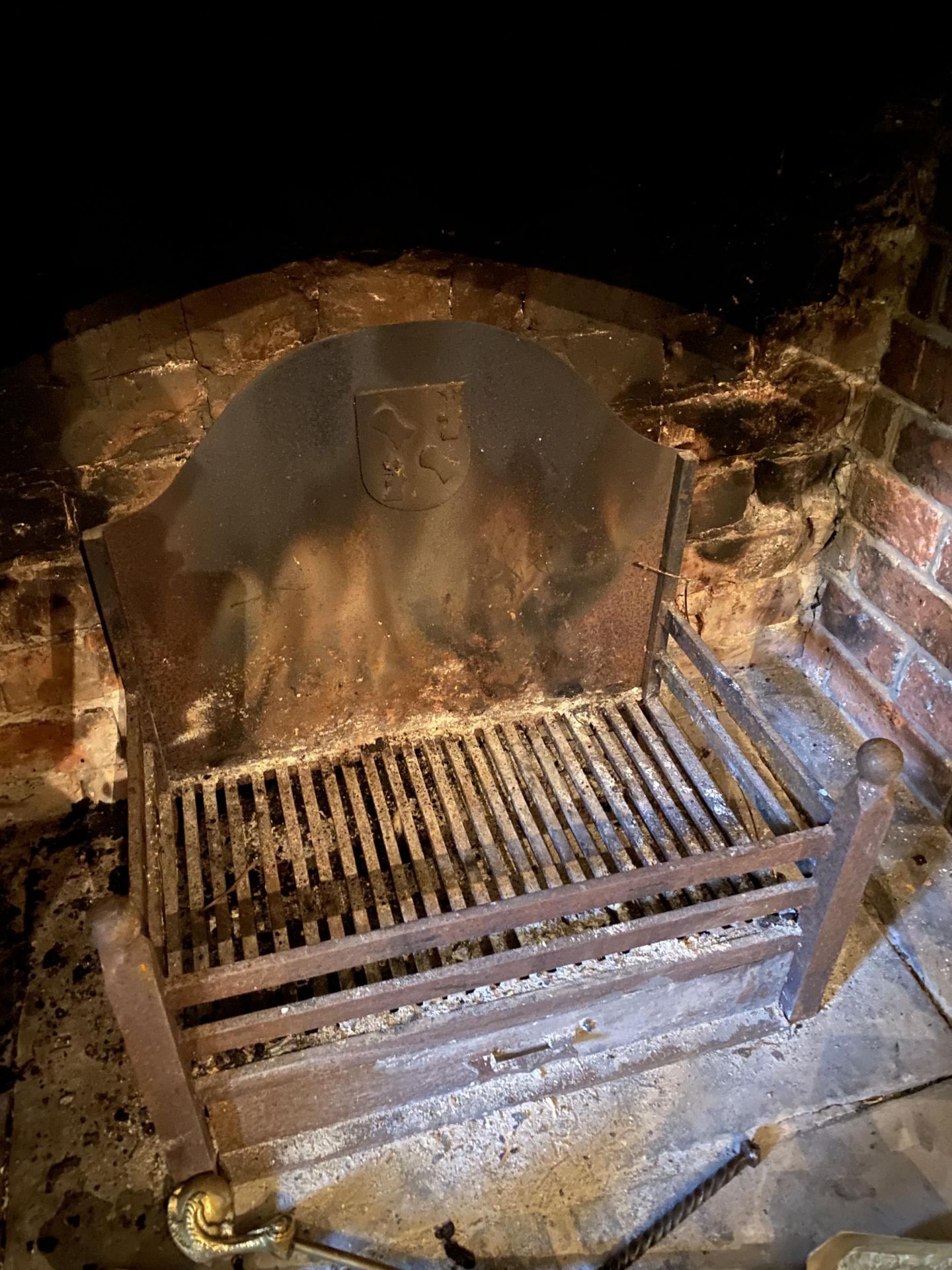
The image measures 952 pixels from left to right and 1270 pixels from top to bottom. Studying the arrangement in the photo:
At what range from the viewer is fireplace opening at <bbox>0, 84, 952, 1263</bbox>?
1553 millimetres

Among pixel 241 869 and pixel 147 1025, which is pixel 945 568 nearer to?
pixel 241 869

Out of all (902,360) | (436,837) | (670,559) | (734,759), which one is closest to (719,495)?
(670,559)

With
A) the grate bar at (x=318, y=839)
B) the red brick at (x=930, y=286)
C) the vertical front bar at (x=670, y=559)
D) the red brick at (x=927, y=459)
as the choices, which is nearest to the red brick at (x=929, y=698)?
the red brick at (x=927, y=459)

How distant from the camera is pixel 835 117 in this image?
1.82 meters

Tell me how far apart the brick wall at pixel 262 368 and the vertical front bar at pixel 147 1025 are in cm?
88

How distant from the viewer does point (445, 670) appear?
2059mm

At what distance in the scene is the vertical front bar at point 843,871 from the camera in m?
1.46

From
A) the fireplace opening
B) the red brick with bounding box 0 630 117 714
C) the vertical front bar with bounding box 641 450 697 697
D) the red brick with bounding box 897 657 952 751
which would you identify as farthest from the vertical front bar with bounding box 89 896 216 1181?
the red brick with bounding box 897 657 952 751

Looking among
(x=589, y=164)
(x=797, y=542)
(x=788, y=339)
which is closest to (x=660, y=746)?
(x=797, y=542)

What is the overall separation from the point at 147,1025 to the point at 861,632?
6.39ft

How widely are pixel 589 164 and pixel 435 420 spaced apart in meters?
0.55

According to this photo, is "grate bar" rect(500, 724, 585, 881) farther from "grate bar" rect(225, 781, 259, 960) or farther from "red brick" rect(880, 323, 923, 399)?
"red brick" rect(880, 323, 923, 399)

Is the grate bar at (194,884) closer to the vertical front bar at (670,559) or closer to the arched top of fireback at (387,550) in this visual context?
the arched top of fireback at (387,550)

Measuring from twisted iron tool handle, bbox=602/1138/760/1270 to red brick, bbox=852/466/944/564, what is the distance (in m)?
1.36
